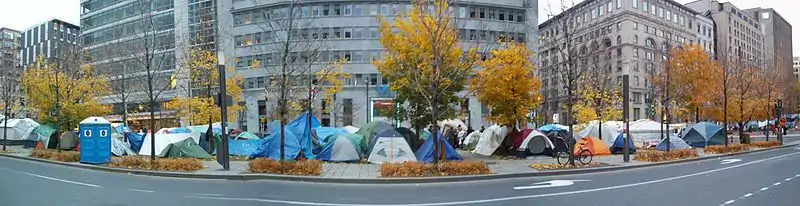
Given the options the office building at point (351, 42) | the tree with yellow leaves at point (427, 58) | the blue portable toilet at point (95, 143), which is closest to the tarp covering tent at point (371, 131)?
the tree with yellow leaves at point (427, 58)

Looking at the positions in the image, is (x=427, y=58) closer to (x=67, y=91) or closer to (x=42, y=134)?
(x=67, y=91)

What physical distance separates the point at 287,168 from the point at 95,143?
9514 mm

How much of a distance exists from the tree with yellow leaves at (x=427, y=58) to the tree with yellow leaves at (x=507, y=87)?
122 centimetres

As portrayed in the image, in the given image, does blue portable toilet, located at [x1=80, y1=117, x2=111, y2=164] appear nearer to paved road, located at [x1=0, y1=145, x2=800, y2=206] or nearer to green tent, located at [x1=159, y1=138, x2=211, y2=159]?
green tent, located at [x1=159, y1=138, x2=211, y2=159]

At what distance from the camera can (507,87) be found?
24250 millimetres

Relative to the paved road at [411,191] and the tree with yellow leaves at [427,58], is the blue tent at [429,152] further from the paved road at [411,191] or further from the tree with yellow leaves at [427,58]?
the paved road at [411,191]

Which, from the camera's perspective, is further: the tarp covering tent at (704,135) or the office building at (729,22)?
the office building at (729,22)

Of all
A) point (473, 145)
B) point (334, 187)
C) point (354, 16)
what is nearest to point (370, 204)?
point (334, 187)

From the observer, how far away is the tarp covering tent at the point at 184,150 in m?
23.0

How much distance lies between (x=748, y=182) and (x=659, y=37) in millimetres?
78675

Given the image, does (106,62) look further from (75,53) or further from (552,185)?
(552,185)

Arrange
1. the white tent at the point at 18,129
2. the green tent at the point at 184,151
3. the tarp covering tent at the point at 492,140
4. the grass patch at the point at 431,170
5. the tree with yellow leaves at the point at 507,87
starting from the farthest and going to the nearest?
the white tent at the point at 18,129
the tarp covering tent at the point at 492,140
the tree with yellow leaves at the point at 507,87
the green tent at the point at 184,151
the grass patch at the point at 431,170

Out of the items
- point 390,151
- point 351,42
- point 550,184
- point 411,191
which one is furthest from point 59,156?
point 351,42

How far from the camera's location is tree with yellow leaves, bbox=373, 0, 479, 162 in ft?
56.8
